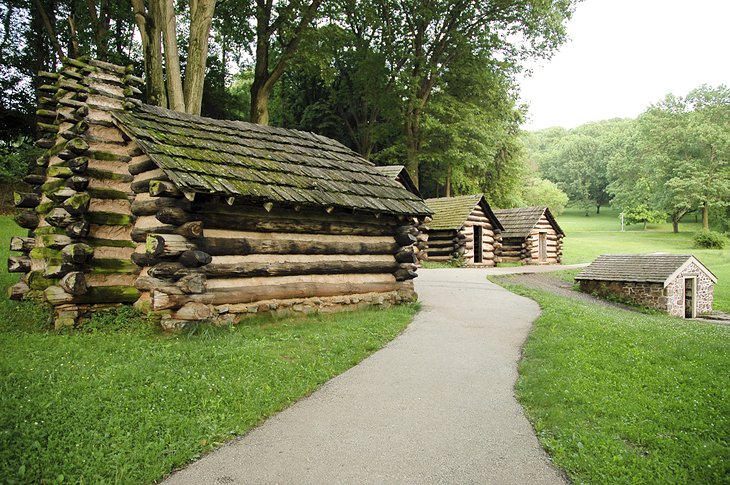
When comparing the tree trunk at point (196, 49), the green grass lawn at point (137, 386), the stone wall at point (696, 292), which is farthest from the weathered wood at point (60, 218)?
the stone wall at point (696, 292)

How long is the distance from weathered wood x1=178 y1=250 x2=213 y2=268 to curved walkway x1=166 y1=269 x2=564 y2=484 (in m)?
3.31

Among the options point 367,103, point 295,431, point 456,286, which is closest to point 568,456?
point 295,431

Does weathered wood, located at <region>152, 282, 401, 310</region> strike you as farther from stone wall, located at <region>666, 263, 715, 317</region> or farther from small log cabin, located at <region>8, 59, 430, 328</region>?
stone wall, located at <region>666, 263, 715, 317</region>

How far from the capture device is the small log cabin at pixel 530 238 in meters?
33.1

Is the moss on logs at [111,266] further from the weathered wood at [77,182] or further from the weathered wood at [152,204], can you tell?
the weathered wood at [77,182]

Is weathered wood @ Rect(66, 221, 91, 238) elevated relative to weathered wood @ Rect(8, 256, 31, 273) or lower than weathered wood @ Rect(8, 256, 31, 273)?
elevated

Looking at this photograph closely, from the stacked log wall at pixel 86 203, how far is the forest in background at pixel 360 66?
1109 centimetres

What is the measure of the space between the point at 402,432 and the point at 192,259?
16.3ft

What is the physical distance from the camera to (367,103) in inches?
1416

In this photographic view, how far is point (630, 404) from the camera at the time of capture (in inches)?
230

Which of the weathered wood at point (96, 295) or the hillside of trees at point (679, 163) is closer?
the weathered wood at point (96, 295)

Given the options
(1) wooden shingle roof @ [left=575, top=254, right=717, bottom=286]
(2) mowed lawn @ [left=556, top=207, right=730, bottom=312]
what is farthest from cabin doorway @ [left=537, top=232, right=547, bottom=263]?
(1) wooden shingle roof @ [left=575, top=254, right=717, bottom=286]

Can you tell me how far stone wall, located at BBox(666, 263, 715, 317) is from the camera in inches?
795

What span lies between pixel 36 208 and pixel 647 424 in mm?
12280
